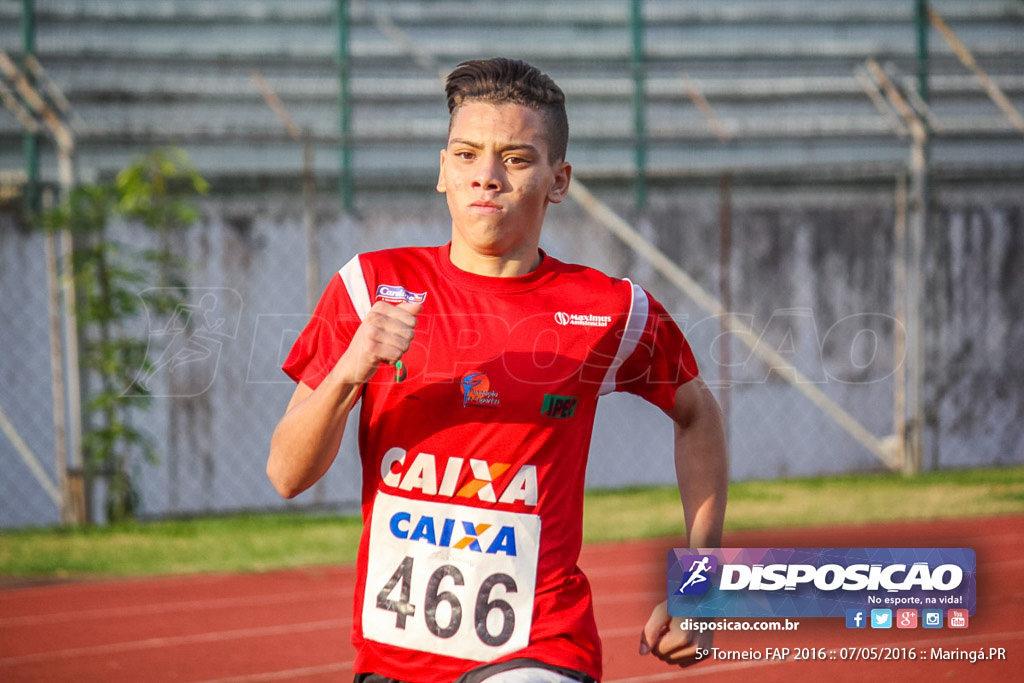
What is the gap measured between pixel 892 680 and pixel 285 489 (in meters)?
3.45

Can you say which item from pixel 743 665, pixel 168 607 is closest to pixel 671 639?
pixel 743 665

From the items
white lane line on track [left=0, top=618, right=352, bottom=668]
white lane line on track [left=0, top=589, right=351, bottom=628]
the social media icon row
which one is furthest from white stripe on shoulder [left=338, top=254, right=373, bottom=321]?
white lane line on track [left=0, top=589, right=351, bottom=628]

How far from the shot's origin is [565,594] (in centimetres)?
230

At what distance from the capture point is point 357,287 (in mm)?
2363

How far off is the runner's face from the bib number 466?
0.65m

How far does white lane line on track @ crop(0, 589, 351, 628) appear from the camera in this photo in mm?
5996

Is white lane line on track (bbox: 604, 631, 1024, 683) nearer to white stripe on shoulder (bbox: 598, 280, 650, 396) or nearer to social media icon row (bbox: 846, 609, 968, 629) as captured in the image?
social media icon row (bbox: 846, 609, 968, 629)

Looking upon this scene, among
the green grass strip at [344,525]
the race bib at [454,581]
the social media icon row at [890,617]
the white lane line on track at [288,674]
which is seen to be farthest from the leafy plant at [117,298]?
the race bib at [454,581]

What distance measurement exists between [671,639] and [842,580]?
899 millimetres

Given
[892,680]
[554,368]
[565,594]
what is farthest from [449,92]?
[892,680]

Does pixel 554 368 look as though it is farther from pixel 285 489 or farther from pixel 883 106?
pixel 883 106

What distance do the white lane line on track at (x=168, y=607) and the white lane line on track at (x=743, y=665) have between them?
199 centimetres

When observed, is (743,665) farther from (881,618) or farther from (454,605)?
(454,605)

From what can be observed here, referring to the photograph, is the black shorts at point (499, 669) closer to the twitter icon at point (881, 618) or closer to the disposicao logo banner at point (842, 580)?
the disposicao logo banner at point (842, 580)
